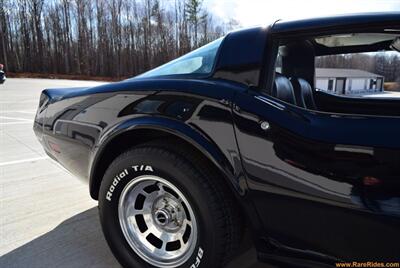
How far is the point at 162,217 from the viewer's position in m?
2.16

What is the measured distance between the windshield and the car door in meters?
0.40

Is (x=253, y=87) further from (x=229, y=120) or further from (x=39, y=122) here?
(x=39, y=122)

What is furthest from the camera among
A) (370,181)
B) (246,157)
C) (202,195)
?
(202,195)

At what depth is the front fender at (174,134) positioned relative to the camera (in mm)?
1793

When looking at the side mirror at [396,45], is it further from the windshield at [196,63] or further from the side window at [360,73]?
the windshield at [196,63]

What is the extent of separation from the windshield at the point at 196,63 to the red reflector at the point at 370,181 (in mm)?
1007

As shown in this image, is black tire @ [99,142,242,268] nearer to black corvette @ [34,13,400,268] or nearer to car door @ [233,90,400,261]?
black corvette @ [34,13,400,268]

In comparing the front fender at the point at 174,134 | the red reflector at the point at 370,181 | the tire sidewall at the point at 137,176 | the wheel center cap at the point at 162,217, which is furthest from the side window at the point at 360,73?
the wheel center cap at the point at 162,217

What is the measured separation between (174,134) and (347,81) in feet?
4.52

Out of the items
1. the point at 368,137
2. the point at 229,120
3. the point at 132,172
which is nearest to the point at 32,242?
the point at 132,172

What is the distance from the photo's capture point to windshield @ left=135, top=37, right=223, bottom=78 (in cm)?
204

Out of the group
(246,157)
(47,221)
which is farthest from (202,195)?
(47,221)

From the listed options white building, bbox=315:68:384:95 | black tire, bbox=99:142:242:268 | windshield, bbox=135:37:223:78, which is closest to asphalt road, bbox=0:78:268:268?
black tire, bbox=99:142:242:268

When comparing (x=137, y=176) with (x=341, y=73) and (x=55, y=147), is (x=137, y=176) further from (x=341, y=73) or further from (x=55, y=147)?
(x=341, y=73)
